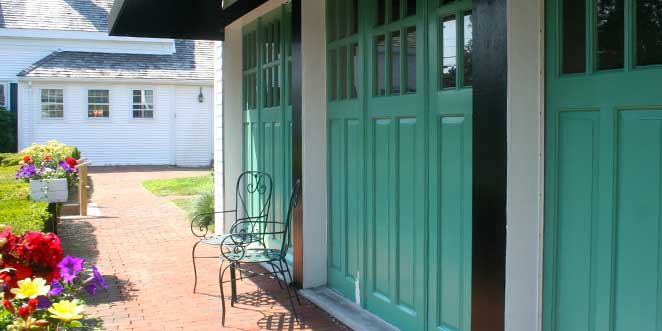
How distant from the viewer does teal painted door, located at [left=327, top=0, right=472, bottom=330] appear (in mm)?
3512

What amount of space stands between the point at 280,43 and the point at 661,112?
4.34 metres

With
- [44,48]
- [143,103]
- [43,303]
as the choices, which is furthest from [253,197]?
[44,48]

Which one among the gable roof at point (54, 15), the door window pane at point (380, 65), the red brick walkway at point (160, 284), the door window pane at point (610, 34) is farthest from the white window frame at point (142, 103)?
the door window pane at point (610, 34)

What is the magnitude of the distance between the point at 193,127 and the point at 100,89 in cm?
326

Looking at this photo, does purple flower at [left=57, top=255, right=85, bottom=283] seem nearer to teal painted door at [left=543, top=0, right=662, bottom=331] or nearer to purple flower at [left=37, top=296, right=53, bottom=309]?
purple flower at [left=37, top=296, right=53, bottom=309]

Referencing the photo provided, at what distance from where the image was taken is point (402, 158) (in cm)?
408

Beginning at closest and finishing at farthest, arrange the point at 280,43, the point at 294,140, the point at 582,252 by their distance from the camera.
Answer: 1. the point at 582,252
2. the point at 294,140
3. the point at 280,43

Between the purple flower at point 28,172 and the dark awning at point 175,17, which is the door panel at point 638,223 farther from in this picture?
the purple flower at point 28,172

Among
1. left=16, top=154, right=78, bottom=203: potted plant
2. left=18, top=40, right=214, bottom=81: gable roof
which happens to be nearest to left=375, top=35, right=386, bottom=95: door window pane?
left=16, top=154, right=78, bottom=203: potted plant

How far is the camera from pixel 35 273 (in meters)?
2.47

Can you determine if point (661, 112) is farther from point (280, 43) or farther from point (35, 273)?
point (280, 43)

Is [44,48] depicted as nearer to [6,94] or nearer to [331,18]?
[6,94]

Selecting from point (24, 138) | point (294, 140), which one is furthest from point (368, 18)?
point (24, 138)

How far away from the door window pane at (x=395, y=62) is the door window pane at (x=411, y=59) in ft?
0.49
